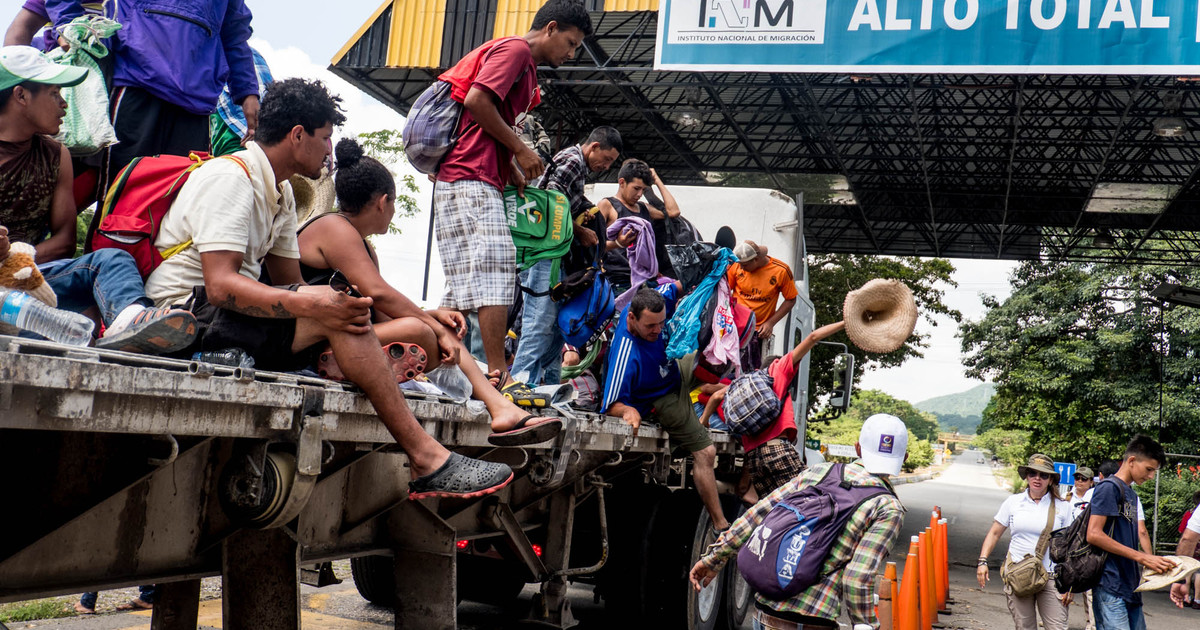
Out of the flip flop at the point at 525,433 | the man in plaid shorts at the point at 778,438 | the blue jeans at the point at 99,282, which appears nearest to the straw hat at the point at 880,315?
the man in plaid shorts at the point at 778,438

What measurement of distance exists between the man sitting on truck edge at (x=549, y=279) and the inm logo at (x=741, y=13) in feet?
18.2

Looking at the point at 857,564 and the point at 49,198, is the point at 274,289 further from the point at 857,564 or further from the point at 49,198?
the point at 857,564

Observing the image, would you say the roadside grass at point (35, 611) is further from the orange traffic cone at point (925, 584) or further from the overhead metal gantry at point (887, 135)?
the overhead metal gantry at point (887, 135)

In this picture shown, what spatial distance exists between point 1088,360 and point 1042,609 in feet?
60.8

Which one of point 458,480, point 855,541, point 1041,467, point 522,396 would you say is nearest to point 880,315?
point 1041,467

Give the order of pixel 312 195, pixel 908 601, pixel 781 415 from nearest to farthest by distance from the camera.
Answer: pixel 312 195 → pixel 908 601 → pixel 781 415

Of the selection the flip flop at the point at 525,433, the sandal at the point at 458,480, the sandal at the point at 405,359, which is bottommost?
the sandal at the point at 458,480

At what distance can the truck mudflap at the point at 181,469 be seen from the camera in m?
2.04

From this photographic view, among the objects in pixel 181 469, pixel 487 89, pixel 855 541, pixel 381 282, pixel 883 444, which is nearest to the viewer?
pixel 181 469

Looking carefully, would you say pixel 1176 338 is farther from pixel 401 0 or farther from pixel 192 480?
pixel 192 480

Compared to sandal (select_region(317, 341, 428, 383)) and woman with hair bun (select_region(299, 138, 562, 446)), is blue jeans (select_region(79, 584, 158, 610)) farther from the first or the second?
sandal (select_region(317, 341, 428, 383))

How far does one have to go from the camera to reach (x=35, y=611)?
5648mm

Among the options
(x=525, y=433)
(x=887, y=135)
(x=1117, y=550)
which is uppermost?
(x=887, y=135)

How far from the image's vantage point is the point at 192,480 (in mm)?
2816
